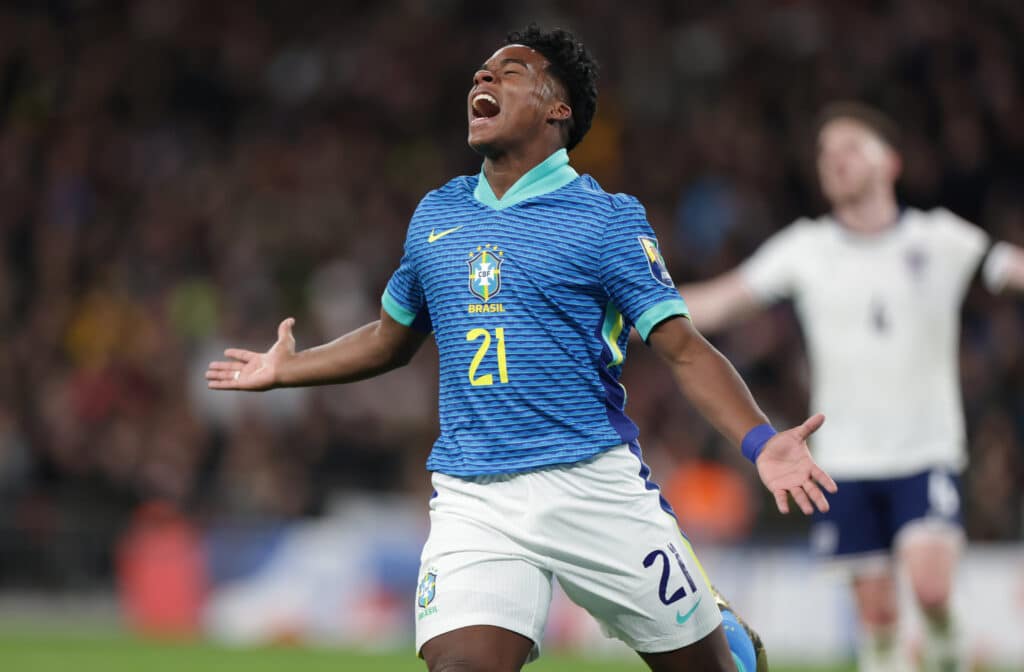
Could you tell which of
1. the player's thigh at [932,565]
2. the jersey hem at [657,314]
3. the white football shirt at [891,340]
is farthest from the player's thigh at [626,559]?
the white football shirt at [891,340]

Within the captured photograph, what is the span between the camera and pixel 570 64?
15.5 feet

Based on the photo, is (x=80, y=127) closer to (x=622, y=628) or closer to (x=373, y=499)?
(x=373, y=499)

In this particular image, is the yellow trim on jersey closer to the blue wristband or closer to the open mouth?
the blue wristband

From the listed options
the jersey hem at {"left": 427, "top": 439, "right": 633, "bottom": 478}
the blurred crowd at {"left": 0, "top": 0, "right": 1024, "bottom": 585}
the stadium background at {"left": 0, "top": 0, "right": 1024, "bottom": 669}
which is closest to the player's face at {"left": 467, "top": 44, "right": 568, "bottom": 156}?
the jersey hem at {"left": 427, "top": 439, "right": 633, "bottom": 478}

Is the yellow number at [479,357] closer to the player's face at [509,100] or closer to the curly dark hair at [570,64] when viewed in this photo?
the player's face at [509,100]

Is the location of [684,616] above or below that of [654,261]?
below

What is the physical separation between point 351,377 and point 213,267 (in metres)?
12.0

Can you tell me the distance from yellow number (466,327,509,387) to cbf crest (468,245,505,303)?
0.09m

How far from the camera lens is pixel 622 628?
4578 mm

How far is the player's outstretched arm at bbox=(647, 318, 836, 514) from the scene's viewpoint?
4.07 meters

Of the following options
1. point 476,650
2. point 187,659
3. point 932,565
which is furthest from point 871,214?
point 187,659

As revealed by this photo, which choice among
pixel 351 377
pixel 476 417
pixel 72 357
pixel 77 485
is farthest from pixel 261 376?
pixel 72 357

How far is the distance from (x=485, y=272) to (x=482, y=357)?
0.22 metres

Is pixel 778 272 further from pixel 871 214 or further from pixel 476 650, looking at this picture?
pixel 476 650
